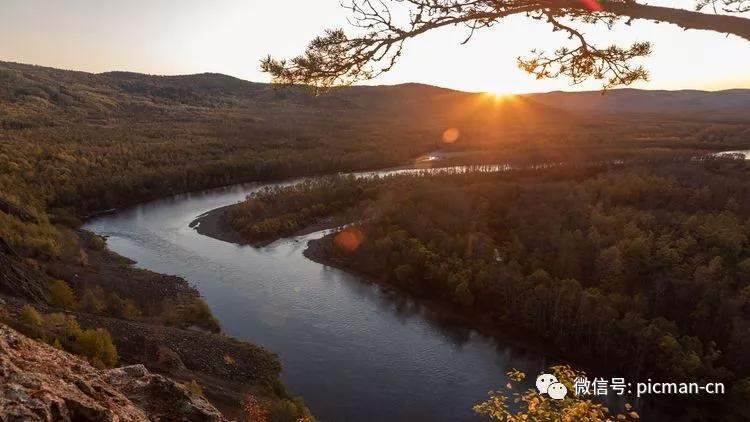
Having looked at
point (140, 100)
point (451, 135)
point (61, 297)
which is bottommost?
point (61, 297)

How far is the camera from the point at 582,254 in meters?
38.3

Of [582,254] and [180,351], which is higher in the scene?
[180,351]

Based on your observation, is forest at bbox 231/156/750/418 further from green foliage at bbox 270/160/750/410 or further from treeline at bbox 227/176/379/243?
treeline at bbox 227/176/379/243

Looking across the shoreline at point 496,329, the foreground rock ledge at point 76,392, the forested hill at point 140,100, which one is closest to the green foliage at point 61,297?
the shoreline at point 496,329

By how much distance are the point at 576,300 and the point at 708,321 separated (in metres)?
7.37

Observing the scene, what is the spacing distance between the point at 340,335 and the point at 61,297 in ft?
49.8

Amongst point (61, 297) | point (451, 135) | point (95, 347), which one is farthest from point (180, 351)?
point (451, 135)

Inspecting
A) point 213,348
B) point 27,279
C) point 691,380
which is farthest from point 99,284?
point 691,380

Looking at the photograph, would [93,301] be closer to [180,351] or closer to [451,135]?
[180,351]

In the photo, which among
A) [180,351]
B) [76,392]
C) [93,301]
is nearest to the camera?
[76,392]

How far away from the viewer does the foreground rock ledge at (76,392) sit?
15.3 feet

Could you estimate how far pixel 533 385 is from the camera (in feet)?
87.3

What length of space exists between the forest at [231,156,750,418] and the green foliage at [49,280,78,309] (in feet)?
69.9

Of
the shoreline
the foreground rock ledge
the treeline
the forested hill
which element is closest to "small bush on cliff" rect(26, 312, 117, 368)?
the foreground rock ledge
